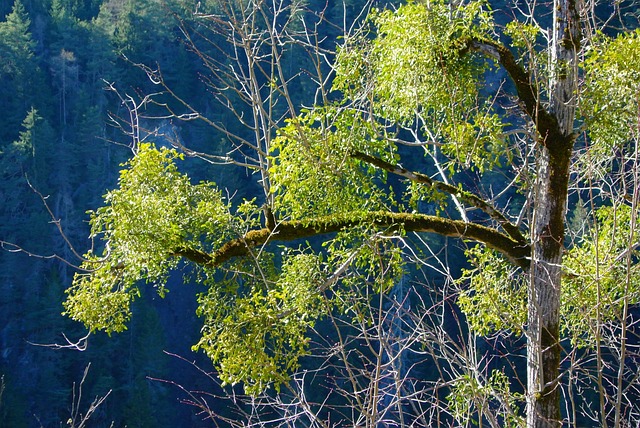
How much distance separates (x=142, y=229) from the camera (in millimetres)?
4461

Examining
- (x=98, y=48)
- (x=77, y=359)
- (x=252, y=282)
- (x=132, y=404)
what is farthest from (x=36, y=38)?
(x=252, y=282)

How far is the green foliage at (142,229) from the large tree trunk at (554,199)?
76.9 inches

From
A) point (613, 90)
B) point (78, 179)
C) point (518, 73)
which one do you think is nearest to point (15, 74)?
point (78, 179)

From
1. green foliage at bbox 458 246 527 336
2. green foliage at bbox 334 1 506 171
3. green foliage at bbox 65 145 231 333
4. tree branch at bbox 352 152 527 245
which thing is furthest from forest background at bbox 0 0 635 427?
green foliage at bbox 334 1 506 171

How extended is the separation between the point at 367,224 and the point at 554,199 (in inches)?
46.2

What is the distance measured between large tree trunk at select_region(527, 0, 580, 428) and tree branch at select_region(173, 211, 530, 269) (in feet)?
0.63

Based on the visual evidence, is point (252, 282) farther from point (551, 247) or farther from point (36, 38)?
point (36, 38)

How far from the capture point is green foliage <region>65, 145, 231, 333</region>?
449cm

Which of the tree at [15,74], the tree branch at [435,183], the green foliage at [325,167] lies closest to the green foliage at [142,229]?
the green foliage at [325,167]

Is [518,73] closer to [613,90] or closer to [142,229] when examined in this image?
[613,90]

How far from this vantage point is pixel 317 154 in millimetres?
4453

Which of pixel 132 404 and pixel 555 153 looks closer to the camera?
pixel 555 153

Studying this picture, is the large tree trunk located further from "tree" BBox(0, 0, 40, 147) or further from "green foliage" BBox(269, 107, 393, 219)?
"tree" BBox(0, 0, 40, 147)

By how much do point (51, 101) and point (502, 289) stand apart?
101 ft
